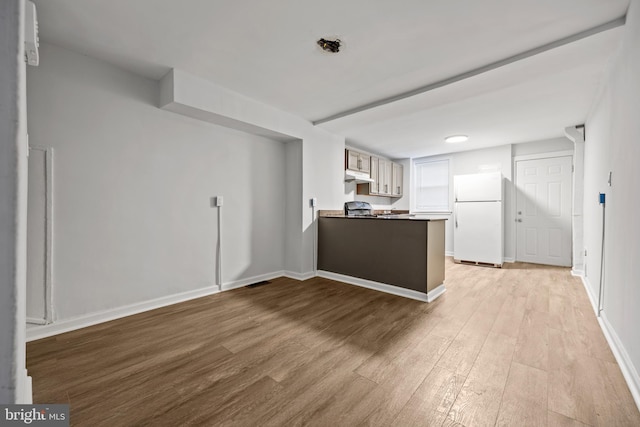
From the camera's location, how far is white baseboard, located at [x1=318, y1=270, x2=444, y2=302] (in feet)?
10.3

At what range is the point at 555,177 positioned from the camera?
4.92m

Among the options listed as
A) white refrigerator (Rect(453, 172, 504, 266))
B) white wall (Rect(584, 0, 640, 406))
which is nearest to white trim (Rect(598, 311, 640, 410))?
white wall (Rect(584, 0, 640, 406))

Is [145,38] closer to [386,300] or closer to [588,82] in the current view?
[386,300]

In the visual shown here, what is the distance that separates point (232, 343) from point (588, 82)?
4318 mm

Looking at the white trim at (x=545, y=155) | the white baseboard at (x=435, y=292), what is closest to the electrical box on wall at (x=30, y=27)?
the white baseboard at (x=435, y=292)

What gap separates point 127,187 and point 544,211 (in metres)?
6.79

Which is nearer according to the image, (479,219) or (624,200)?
(624,200)

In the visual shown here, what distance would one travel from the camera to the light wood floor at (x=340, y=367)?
4.53 ft

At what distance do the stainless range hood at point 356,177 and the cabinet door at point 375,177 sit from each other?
0.21m

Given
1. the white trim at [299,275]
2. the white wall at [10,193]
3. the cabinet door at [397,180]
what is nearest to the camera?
the white wall at [10,193]

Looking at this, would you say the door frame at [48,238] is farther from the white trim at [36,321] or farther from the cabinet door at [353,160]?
the cabinet door at [353,160]

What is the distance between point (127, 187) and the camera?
2.62 meters

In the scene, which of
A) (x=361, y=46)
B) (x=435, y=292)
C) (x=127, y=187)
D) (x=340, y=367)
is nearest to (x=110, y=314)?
(x=127, y=187)

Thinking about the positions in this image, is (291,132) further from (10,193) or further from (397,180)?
(397,180)
